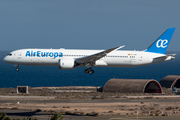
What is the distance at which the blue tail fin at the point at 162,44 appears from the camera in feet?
225

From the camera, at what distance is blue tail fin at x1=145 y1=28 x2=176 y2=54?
68.5m

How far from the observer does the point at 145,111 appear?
49219mm

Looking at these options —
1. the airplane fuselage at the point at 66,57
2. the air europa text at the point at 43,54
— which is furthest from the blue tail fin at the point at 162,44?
the air europa text at the point at 43,54

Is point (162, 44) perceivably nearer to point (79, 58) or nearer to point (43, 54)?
point (79, 58)

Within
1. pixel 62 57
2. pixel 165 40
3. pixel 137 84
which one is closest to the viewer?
pixel 62 57

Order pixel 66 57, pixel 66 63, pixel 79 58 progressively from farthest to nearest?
pixel 66 57 → pixel 79 58 → pixel 66 63

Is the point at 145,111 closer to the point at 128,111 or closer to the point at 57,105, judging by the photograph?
the point at 128,111

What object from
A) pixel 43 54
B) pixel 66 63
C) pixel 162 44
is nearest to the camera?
pixel 66 63

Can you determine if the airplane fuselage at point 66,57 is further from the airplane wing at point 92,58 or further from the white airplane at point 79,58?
the airplane wing at point 92,58

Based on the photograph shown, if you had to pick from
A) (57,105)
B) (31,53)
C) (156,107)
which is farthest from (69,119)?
(31,53)

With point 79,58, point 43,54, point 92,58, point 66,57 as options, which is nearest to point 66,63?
point 66,57

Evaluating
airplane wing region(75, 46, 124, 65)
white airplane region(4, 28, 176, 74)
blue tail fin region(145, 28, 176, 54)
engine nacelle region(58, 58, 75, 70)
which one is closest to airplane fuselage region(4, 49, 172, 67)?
white airplane region(4, 28, 176, 74)

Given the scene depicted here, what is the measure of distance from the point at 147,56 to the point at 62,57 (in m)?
18.6

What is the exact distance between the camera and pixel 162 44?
230 ft
